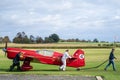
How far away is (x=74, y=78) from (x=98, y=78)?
5.02ft

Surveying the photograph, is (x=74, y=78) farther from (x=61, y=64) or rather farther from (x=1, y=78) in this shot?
(x=61, y=64)

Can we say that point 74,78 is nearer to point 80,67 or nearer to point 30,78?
point 30,78

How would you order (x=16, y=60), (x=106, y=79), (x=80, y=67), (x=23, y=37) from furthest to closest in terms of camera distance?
(x=23, y=37)
(x=80, y=67)
(x=16, y=60)
(x=106, y=79)

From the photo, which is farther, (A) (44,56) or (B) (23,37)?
(B) (23,37)

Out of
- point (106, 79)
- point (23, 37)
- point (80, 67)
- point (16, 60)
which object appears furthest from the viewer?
point (23, 37)

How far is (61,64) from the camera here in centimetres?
2872

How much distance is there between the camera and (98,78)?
2097 cm

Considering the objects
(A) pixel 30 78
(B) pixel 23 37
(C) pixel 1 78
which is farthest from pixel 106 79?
(B) pixel 23 37

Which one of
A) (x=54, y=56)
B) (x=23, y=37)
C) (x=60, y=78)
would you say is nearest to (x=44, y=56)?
(x=54, y=56)

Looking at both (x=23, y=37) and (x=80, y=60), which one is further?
(x=23, y=37)

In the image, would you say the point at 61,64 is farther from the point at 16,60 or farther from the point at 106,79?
the point at 106,79

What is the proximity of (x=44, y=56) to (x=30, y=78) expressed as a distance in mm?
7661

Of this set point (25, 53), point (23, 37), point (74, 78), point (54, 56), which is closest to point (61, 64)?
point (54, 56)

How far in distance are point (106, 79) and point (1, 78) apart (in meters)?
6.47
